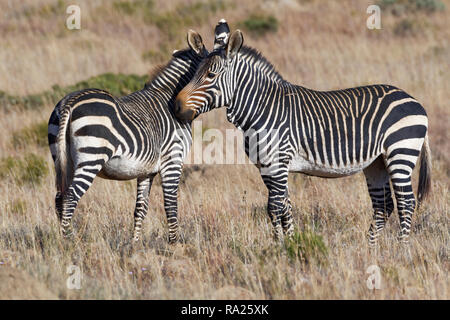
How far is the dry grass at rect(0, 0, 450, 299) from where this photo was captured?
5379mm

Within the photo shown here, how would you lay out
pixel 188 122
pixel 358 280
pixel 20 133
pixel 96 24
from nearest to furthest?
pixel 358 280 < pixel 188 122 < pixel 20 133 < pixel 96 24

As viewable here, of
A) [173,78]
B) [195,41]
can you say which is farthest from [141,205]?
[195,41]

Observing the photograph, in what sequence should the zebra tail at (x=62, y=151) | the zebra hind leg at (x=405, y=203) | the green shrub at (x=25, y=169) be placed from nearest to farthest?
the zebra tail at (x=62, y=151) < the zebra hind leg at (x=405, y=203) < the green shrub at (x=25, y=169)

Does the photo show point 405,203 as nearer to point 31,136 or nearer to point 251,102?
point 251,102

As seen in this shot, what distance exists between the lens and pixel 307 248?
607 centimetres

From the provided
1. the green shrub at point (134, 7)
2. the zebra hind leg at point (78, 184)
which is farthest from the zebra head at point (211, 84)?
the green shrub at point (134, 7)

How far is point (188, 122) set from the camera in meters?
7.13

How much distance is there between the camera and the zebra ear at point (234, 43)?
6497mm

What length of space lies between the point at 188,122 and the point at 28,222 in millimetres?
2398

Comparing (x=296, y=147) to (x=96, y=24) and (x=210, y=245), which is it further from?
(x=96, y=24)

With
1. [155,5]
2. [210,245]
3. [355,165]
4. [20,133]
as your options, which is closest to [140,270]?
[210,245]

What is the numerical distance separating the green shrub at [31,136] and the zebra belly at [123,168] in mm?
5291

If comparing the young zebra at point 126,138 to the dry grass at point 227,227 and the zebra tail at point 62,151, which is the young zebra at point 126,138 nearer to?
the zebra tail at point 62,151

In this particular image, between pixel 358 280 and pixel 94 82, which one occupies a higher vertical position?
pixel 94 82
